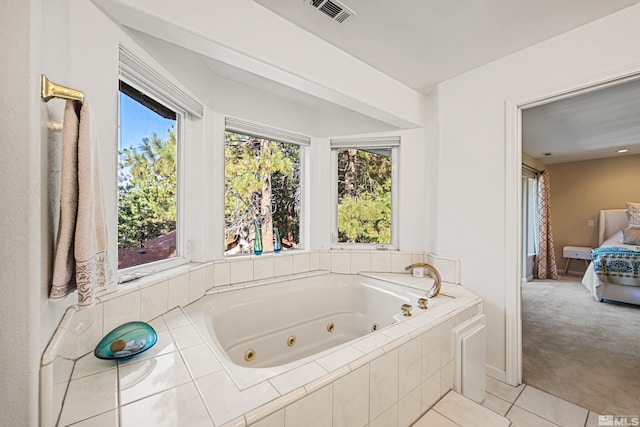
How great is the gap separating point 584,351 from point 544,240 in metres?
3.24

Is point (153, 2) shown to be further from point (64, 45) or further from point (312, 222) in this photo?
point (312, 222)

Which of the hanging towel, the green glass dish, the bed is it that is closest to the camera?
the hanging towel

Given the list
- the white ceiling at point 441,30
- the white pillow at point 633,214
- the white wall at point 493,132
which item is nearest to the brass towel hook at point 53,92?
the white ceiling at point 441,30

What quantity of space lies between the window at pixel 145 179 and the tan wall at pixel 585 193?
7050 millimetres

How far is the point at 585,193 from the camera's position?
16.3 ft

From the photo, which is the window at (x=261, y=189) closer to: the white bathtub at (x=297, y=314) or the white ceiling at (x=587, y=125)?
the white bathtub at (x=297, y=314)

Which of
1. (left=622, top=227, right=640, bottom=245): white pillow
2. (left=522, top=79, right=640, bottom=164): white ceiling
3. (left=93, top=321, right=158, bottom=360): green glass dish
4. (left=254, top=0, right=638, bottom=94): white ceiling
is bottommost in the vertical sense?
(left=93, top=321, right=158, bottom=360): green glass dish

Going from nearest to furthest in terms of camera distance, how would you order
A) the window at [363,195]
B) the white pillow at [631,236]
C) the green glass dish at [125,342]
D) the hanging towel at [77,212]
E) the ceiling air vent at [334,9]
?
the hanging towel at [77,212] → the green glass dish at [125,342] → the ceiling air vent at [334,9] → the window at [363,195] → the white pillow at [631,236]

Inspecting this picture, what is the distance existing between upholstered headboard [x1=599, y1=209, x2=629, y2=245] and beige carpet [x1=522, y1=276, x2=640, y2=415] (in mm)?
1776

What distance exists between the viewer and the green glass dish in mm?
976

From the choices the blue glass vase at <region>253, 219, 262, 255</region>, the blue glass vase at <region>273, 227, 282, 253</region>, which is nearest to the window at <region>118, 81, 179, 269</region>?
the blue glass vase at <region>253, 219, 262, 255</region>

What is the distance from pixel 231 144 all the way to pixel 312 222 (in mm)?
1076

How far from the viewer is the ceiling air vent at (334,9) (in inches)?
53.5

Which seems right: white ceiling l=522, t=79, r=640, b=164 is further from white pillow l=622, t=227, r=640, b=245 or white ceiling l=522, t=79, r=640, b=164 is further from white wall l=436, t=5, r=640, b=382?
white pillow l=622, t=227, r=640, b=245
